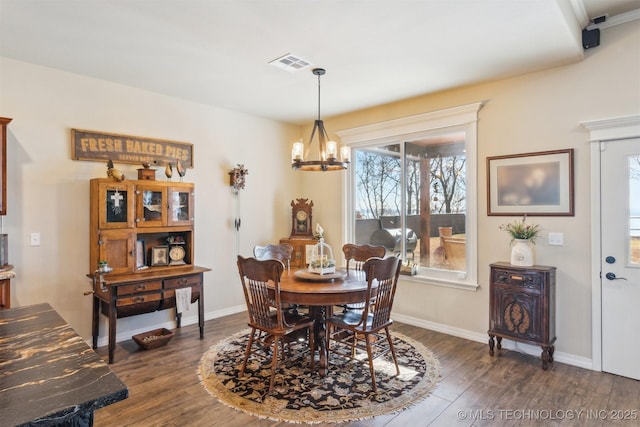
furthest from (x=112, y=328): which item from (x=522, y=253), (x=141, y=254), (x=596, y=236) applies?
(x=596, y=236)

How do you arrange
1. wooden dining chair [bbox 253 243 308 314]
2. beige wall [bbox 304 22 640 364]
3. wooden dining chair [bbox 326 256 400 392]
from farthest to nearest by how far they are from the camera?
wooden dining chair [bbox 253 243 308 314] → beige wall [bbox 304 22 640 364] → wooden dining chair [bbox 326 256 400 392]

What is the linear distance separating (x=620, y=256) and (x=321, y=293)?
263 centimetres

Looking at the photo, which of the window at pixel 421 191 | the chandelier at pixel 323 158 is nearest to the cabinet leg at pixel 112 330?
the chandelier at pixel 323 158

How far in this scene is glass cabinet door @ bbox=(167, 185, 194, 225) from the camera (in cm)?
400

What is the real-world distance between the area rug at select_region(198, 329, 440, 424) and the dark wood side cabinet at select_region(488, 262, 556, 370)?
771 mm

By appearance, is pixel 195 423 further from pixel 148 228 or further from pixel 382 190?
pixel 382 190

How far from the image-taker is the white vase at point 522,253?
3.42 m

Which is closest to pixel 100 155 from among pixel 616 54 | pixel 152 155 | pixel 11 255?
pixel 152 155

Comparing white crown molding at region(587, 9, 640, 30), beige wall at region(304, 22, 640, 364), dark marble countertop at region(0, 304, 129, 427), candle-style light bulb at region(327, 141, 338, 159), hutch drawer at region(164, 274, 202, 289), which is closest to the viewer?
dark marble countertop at region(0, 304, 129, 427)

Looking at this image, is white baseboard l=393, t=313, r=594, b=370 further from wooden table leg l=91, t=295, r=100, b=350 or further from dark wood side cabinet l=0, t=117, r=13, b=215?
dark wood side cabinet l=0, t=117, r=13, b=215

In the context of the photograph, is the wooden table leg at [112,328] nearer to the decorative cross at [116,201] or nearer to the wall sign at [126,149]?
the decorative cross at [116,201]

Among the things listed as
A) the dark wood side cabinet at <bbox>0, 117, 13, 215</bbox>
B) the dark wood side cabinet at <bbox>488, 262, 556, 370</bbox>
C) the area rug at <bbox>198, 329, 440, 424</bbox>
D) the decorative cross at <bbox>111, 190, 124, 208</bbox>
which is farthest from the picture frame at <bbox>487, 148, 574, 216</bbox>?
the dark wood side cabinet at <bbox>0, 117, 13, 215</bbox>

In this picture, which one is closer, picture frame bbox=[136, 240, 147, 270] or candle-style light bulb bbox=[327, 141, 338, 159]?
candle-style light bulb bbox=[327, 141, 338, 159]

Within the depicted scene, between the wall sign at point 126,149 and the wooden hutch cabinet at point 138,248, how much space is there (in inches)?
14.2
